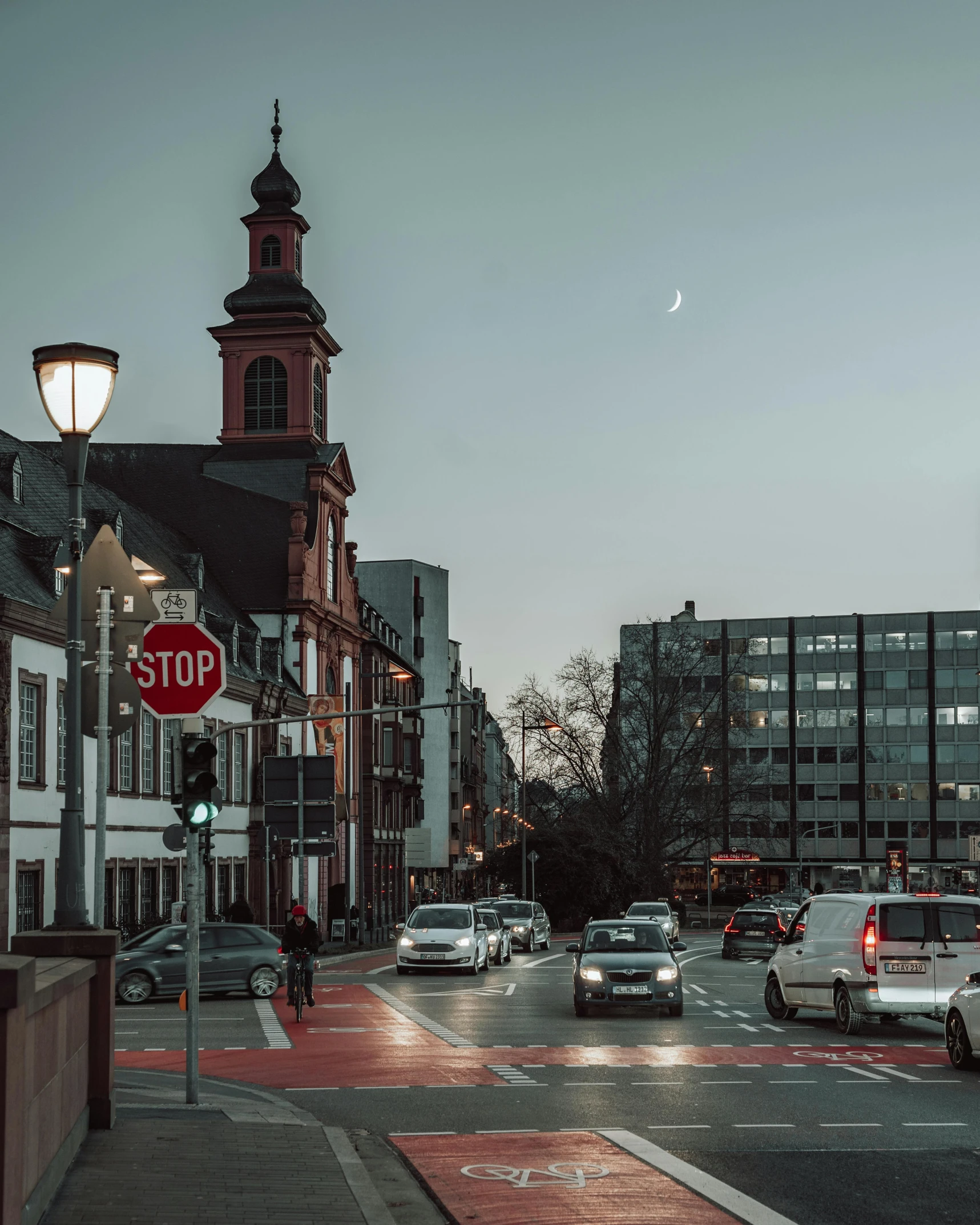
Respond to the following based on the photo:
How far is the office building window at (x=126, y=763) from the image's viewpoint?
4650cm

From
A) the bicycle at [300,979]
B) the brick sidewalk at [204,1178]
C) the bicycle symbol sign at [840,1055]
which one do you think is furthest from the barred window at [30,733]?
the brick sidewalk at [204,1178]

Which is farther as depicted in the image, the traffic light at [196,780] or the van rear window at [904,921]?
the van rear window at [904,921]

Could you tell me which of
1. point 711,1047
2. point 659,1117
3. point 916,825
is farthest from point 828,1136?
point 916,825

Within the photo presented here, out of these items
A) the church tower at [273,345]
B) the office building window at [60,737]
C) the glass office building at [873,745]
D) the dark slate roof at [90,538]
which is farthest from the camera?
the glass office building at [873,745]

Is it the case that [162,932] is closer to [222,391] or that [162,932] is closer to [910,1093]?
[910,1093]

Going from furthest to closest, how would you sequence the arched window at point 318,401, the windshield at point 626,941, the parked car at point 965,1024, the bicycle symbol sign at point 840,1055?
the arched window at point 318,401, the windshield at point 626,941, the bicycle symbol sign at point 840,1055, the parked car at point 965,1024

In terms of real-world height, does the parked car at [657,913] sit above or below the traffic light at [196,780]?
below

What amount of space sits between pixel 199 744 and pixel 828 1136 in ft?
19.4

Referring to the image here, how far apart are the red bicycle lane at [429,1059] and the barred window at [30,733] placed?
18.7 meters

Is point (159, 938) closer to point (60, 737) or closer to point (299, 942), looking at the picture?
point (299, 942)

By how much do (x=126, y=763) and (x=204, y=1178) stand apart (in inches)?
1501

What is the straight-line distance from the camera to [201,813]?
46.1 feet

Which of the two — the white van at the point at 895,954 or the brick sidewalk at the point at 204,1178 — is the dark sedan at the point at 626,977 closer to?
the white van at the point at 895,954

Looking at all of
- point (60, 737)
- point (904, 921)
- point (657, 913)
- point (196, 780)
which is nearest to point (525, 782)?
point (657, 913)
